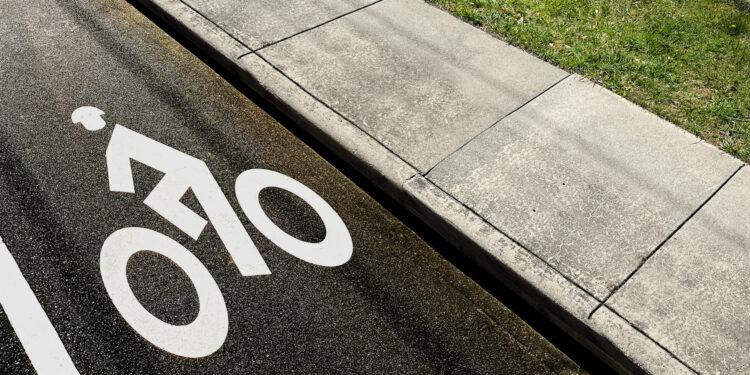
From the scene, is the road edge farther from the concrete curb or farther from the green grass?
the green grass

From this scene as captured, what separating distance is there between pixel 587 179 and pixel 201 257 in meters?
3.07

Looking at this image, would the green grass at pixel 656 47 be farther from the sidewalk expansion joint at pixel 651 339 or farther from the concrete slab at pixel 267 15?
the sidewalk expansion joint at pixel 651 339

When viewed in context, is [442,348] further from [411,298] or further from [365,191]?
[365,191]

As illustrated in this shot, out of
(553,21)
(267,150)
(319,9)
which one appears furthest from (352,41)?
(553,21)

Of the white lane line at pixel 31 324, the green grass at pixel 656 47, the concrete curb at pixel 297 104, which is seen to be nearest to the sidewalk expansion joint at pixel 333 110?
the concrete curb at pixel 297 104

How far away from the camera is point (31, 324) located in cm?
379

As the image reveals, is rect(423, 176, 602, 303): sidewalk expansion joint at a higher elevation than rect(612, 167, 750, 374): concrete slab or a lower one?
higher

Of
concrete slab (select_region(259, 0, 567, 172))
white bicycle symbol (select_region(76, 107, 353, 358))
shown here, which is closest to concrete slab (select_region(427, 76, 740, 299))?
concrete slab (select_region(259, 0, 567, 172))

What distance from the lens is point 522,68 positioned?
5840 millimetres

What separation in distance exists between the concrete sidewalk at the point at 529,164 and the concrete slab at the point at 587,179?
13 mm

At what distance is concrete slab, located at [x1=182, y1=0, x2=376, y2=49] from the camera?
20.3ft

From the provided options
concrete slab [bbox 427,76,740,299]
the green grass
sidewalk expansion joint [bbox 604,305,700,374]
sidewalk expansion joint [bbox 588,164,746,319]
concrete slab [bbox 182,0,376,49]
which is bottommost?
sidewalk expansion joint [bbox 604,305,700,374]

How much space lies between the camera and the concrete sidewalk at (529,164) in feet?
12.7

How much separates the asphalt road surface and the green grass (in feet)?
8.87
